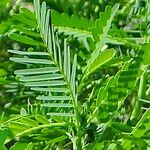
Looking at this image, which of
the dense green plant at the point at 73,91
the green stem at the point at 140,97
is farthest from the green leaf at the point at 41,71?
the green stem at the point at 140,97

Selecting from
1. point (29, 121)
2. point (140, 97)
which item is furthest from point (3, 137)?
point (140, 97)

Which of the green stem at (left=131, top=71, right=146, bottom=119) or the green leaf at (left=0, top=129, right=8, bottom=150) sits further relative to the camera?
the green stem at (left=131, top=71, right=146, bottom=119)

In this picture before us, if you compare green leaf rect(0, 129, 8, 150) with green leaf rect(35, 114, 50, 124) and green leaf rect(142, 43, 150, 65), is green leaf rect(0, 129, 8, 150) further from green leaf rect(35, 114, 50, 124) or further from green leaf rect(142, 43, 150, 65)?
green leaf rect(142, 43, 150, 65)

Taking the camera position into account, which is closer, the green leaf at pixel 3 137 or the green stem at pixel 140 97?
the green leaf at pixel 3 137

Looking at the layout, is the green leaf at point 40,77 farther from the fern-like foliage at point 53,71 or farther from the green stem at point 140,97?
the green stem at point 140,97

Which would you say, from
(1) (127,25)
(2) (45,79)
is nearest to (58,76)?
(2) (45,79)

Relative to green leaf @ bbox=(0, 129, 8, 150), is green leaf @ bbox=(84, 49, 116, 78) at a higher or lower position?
higher

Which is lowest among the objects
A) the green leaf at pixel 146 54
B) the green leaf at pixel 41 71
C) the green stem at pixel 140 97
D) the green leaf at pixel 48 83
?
the green stem at pixel 140 97

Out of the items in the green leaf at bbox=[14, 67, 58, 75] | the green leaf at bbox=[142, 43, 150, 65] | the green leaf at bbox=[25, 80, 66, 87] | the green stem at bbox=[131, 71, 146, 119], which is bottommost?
the green stem at bbox=[131, 71, 146, 119]

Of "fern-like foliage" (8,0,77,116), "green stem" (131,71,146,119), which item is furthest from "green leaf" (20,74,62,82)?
"green stem" (131,71,146,119)

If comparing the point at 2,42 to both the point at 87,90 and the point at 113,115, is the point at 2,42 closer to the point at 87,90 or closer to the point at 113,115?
the point at 87,90

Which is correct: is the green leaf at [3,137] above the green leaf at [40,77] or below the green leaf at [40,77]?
below
